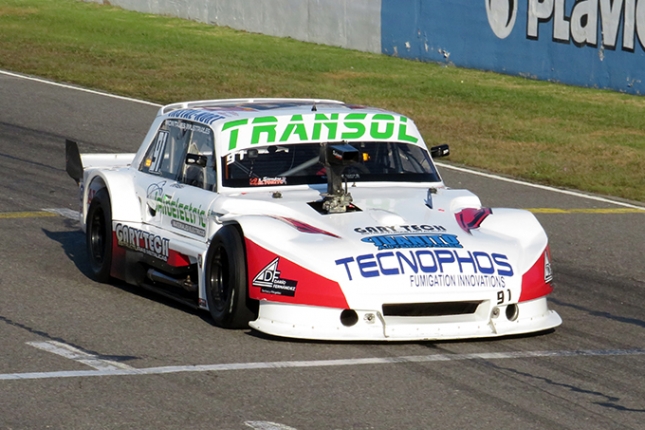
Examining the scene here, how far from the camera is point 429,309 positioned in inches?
305

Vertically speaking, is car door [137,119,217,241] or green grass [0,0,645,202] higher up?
car door [137,119,217,241]

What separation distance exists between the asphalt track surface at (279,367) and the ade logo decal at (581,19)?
11.0m

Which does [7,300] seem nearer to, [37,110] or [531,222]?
[531,222]

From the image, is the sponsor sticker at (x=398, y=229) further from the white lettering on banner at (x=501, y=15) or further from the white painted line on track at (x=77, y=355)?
the white lettering on banner at (x=501, y=15)

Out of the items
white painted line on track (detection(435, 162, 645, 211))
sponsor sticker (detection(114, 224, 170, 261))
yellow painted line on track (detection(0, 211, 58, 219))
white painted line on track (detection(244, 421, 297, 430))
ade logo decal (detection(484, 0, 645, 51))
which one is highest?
ade logo decal (detection(484, 0, 645, 51))

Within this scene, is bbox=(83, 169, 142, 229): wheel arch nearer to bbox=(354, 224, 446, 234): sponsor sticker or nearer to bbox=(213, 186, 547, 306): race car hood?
bbox=(213, 186, 547, 306): race car hood

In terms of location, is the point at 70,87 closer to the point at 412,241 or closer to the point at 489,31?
the point at 489,31

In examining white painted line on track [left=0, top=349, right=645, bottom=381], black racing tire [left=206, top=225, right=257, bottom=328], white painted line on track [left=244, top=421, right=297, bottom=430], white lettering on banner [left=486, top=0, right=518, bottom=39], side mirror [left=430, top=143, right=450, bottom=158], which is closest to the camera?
white painted line on track [left=244, top=421, right=297, bottom=430]

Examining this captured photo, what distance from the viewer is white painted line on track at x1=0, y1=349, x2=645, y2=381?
7039 mm

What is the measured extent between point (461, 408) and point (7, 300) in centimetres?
378

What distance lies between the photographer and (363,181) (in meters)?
9.20

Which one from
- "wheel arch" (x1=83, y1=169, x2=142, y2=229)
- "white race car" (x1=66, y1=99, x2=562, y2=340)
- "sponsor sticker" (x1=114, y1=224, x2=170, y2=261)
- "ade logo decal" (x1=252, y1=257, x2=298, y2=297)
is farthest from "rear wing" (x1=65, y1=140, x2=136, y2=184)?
"ade logo decal" (x1=252, y1=257, x2=298, y2=297)

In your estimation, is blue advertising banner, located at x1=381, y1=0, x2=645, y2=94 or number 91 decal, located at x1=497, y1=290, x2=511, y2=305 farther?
blue advertising banner, located at x1=381, y1=0, x2=645, y2=94

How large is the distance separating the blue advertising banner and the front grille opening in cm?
1433
